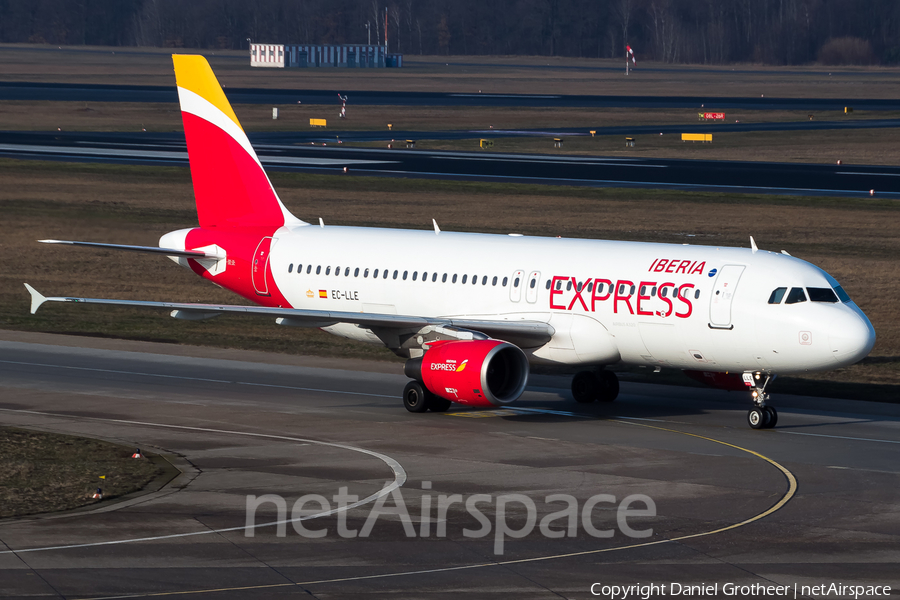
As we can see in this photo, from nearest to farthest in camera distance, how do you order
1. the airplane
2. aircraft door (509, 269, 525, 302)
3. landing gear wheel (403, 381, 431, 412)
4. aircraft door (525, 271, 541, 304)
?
the airplane, landing gear wheel (403, 381, 431, 412), aircraft door (525, 271, 541, 304), aircraft door (509, 269, 525, 302)

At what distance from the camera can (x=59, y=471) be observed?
26.2m

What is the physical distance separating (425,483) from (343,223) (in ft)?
145

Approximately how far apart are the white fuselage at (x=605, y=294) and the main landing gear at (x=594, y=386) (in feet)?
6.71

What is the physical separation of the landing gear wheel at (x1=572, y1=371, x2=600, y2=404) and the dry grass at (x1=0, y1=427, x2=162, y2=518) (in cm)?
1248

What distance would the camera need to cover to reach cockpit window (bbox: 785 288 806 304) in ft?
101

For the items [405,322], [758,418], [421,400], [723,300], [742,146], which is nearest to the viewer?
[723,300]

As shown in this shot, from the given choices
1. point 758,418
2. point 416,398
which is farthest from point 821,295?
point 416,398

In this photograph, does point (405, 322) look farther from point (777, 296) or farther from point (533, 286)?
point (777, 296)

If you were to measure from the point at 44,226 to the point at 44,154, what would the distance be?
108ft

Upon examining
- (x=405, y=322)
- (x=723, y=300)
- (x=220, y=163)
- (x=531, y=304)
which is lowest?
(x=405, y=322)

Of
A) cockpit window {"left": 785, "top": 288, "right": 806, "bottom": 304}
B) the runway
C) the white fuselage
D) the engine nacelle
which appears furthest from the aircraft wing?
cockpit window {"left": 785, "top": 288, "right": 806, "bottom": 304}

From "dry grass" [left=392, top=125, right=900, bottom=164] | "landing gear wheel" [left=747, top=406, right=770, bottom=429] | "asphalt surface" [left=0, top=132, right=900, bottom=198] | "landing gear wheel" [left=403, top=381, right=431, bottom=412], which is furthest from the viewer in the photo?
"dry grass" [left=392, top=125, right=900, bottom=164]

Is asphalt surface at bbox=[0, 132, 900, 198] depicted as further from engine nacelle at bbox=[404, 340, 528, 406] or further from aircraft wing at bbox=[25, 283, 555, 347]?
engine nacelle at bbox=[404, 340, 528, 406]

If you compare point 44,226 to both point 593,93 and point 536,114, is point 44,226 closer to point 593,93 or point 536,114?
point 536,114
